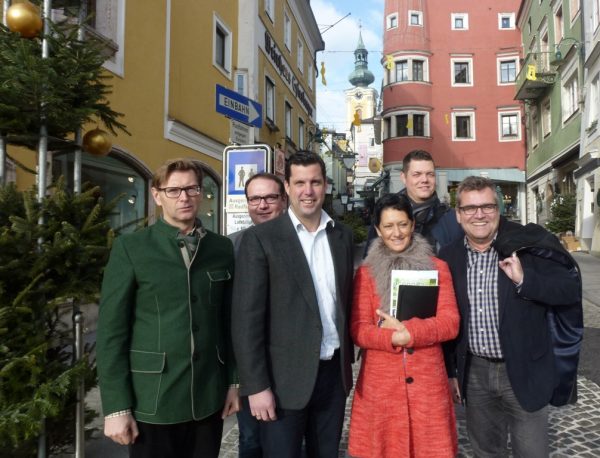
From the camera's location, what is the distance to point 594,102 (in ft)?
50.5

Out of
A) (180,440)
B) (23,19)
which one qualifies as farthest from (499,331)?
(23,19)

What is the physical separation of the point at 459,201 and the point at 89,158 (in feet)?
19.9

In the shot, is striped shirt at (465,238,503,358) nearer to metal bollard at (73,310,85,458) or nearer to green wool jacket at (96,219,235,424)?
green wool jacket at (96,219,235,424)

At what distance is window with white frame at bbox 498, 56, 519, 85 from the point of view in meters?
28.9

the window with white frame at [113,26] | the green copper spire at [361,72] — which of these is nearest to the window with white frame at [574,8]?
the window with white frame at [113,26]

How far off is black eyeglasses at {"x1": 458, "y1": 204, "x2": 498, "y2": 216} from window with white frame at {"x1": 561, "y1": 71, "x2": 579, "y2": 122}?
17704 mm

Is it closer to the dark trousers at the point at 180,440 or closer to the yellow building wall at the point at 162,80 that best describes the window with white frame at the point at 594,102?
the yellow building wall at the point at 162,80

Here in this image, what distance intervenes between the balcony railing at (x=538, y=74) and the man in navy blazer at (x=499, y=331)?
66.9 feet

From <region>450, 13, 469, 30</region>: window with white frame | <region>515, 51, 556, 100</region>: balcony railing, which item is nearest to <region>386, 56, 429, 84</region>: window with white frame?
<region>450, 13, 469, 30</region>: window with white frame

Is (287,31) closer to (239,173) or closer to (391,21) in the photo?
Result: (239,173)

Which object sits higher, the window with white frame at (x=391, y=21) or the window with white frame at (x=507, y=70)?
the window with white frame at (x=391, y=21)

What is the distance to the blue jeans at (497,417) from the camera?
2.45 meters

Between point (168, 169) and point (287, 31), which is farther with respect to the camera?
point (287, 31)

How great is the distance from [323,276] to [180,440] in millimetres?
Answer: 1022
